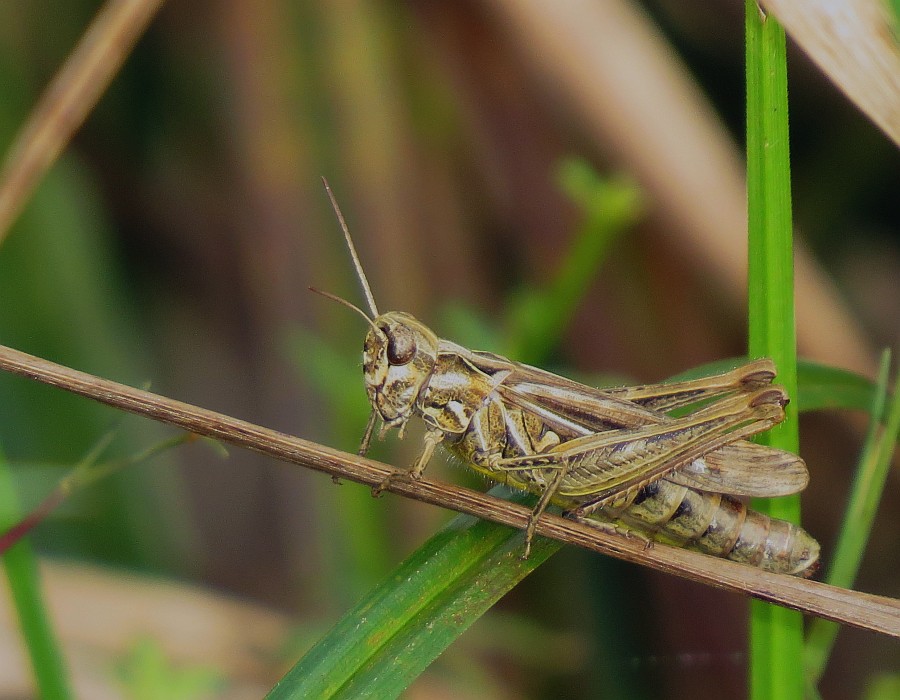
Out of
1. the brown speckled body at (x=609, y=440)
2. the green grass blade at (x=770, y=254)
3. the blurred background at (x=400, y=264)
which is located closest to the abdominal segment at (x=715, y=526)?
the brown speckled body at (x=609, y=440)

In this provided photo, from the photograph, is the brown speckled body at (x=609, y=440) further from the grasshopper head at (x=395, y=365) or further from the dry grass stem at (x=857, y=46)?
the dry grass stem at (x=857, y=46)

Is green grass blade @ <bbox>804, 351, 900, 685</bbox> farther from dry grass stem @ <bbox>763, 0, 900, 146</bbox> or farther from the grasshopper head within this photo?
the grasshopper head

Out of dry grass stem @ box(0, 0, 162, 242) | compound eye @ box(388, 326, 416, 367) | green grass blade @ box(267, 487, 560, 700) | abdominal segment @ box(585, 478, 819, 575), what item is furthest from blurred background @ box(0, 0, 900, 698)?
green grass blade @ box(267, 487, 560, 700)

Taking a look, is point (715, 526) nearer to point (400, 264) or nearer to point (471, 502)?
point (471, 502)

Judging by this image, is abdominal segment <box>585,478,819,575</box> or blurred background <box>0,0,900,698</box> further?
blurred background <box>0,0,900,698</box>

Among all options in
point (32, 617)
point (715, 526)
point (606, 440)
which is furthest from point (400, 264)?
point (32, 617)

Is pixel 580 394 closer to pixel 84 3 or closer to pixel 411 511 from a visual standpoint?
pixel 411 511
